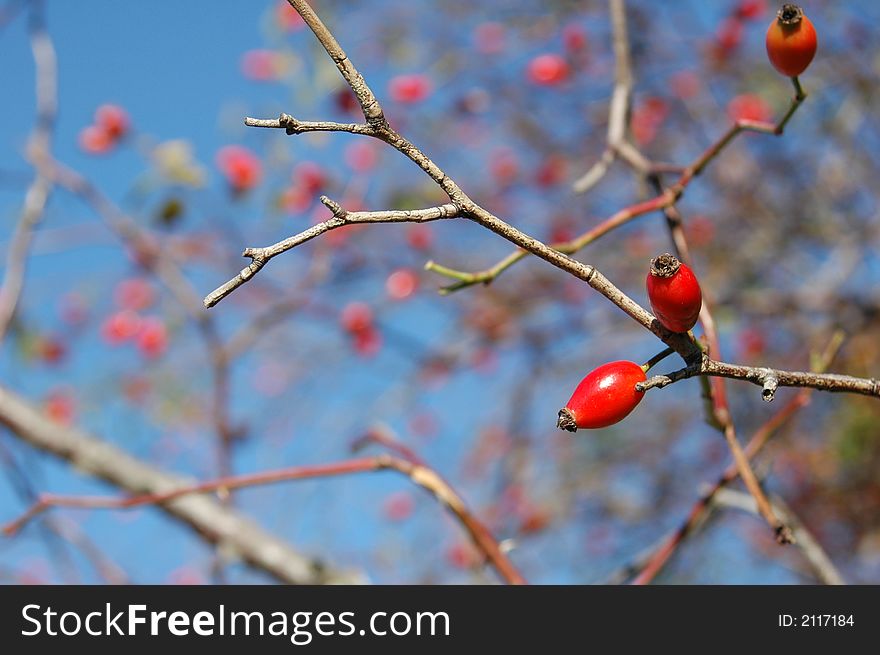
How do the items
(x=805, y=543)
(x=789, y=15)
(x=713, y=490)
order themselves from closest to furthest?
(x=789, y=15) < (x=713, y=490) < (x=805, y=543)

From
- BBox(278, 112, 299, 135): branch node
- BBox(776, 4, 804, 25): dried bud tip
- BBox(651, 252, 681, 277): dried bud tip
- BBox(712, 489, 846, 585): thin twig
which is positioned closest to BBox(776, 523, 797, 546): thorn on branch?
BBox(712, 489, 846, 585): thin twig

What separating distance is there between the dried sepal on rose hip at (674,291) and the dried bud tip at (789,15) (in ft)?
1.75

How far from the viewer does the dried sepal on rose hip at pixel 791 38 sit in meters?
1.06

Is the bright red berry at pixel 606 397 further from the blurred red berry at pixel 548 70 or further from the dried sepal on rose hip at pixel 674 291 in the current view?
the blurred red berry at pixel 548 70

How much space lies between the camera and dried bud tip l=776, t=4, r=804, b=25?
1.05 meters

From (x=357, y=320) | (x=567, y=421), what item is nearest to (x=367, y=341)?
(x=357, y=320)

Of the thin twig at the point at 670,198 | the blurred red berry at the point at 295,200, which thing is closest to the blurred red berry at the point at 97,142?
the blurred red berry at the point at 295,200

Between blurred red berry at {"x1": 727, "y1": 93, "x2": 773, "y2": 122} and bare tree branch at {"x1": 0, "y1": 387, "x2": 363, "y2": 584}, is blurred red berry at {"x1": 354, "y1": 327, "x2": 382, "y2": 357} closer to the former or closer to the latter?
bare tree branch at {"x1": 0, "y1": 387, "x2": 363, "y2": 584}

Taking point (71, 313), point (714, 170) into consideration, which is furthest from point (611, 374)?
point (71, 313)

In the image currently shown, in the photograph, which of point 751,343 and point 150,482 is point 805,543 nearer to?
point 150,482

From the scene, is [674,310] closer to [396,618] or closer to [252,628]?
[396,618]

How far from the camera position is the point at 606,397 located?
768 mm

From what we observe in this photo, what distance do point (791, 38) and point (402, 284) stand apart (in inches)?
118

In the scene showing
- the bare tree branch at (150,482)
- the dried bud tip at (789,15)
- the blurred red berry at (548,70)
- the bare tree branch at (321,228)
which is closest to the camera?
the bare tree branch at (321,228)
